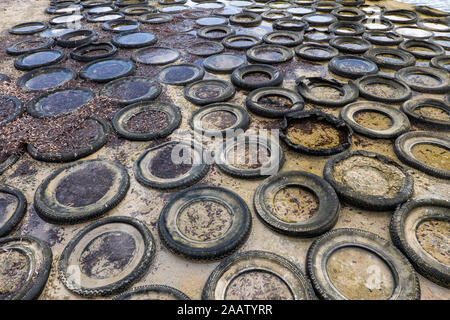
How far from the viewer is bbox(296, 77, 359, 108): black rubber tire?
6.13 meters

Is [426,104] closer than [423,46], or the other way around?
[426,104]

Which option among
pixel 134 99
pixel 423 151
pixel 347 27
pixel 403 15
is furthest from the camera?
pixel 403 15

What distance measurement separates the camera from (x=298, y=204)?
4109 millimetres

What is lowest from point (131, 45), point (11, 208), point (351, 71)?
point (11, 208)

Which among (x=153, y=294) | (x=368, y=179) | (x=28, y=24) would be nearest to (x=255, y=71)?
(x=368, y=179)

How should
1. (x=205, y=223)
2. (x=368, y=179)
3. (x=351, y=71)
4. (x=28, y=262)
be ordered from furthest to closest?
(x=351, y=71) → (x=368, y=179) → (x=205, y=223) → (x=28, y=262)

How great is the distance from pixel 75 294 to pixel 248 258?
6.78 feet

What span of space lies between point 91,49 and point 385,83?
880cm

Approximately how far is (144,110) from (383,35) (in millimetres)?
8656

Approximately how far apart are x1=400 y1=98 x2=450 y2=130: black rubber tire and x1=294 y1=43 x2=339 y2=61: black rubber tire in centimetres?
296

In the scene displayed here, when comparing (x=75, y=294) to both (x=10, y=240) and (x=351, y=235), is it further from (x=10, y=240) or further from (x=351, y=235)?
(x=351, y=235)

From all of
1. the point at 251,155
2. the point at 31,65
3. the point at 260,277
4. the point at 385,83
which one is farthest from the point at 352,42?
the point at 31,65

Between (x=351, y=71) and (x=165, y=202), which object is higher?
(x=351, y=71)

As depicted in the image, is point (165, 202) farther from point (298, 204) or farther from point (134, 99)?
point (134, 99)
